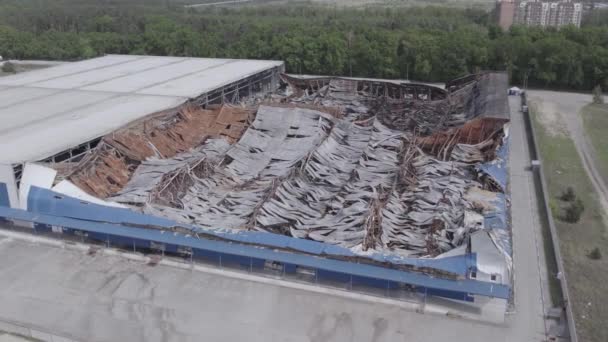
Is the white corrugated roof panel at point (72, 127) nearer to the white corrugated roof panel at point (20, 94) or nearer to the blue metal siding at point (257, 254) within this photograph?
the blue metal siding at point (257, 254)

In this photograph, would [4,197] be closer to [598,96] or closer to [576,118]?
[576,118]

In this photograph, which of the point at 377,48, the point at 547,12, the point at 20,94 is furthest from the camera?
the point at 547,12

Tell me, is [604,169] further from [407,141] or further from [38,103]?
[38,103]

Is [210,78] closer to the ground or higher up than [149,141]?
higher up

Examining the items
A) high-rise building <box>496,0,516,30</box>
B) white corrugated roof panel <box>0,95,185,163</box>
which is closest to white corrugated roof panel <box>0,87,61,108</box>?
white corrugated roof panel <box>0,95,185,163</box>

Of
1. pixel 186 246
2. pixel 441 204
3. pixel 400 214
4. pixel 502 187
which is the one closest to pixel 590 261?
pixel 502 187

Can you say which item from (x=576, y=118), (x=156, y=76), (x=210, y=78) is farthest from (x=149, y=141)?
(x=576, y=118)
